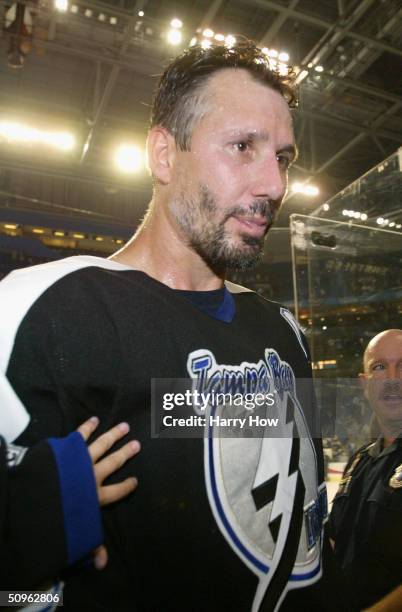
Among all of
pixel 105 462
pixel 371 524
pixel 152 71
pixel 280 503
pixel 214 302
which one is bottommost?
pixel 371 524

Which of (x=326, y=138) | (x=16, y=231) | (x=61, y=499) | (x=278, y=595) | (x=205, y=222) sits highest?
(x=326, y=138)

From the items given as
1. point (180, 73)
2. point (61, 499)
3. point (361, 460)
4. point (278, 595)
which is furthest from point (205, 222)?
point (361, 460)

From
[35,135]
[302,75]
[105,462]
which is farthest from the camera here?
[35,135]

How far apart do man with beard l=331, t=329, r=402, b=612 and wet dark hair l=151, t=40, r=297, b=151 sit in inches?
59.0

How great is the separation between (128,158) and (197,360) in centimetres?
652

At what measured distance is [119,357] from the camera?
726 mm

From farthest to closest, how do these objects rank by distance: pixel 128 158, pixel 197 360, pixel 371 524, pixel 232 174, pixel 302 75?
1. pixel 128 158
2. pixel 302 75
3. pixel 371 524
4. pixel 232 174
5. pixel 197 360

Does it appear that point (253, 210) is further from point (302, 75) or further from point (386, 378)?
point (302, 75)

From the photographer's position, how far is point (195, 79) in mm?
988

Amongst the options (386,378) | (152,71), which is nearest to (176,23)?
(152,71)

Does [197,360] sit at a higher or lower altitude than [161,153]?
lower

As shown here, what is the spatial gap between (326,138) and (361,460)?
6.40 metres

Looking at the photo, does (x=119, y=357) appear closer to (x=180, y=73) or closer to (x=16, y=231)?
(x=180, y=73)

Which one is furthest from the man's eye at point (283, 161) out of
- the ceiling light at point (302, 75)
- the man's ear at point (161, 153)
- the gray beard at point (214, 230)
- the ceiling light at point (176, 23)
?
the ceiling light at point (302, 75)
